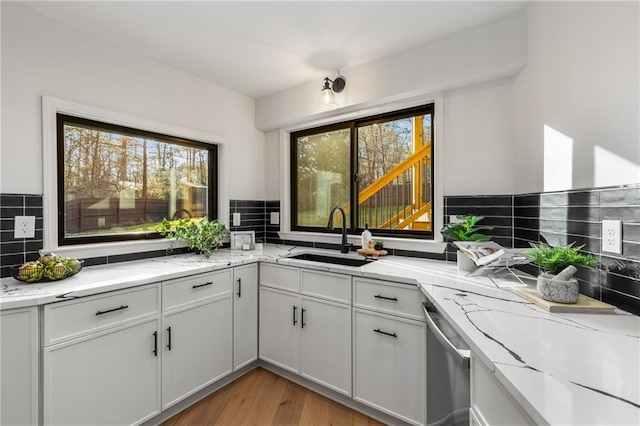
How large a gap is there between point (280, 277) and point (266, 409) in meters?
0.83

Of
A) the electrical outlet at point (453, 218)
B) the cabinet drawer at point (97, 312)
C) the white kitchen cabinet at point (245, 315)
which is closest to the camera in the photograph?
the cabinet drawer at point (97, 312)

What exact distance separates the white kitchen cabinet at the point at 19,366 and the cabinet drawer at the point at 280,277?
1267 millimetres

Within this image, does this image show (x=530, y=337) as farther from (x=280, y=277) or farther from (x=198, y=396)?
(x=198, y=396)

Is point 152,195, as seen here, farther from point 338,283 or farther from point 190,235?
point 338,283

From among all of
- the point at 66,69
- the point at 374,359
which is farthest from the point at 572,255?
the point at 66,69

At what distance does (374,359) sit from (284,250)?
1.23 meters

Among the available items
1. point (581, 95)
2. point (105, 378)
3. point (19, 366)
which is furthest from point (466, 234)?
point (19, 366)

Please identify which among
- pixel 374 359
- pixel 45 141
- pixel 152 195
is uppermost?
pixel 45 141

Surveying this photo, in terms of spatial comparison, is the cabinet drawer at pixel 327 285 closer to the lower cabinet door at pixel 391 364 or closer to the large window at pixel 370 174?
the lower cabinet door at pixel 391 364

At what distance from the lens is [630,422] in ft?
1.69

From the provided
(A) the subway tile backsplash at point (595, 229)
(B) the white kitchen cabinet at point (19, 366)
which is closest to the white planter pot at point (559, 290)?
(A) the subway tile backsplash at point (595, 229)

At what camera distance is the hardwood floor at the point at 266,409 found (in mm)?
1742

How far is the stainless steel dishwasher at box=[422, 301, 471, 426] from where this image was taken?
0.99 metres

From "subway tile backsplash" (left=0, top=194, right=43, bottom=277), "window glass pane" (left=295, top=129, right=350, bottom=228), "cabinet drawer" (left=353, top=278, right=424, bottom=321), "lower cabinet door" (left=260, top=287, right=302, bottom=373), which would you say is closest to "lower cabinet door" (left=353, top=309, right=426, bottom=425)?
"cabinet drawer" (left=353, top=278, right=424, bottom=321)
